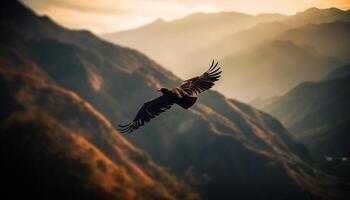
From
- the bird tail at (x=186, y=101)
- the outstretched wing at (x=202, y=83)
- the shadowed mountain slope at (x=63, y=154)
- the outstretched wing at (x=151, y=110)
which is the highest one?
the shadowed mountain slope at (x=63, y=154)

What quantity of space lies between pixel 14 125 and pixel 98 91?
60.1 metres

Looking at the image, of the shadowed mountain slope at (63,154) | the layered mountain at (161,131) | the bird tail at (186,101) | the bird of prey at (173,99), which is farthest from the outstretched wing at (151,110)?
the layered mountain at (161,131)

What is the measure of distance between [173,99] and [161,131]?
14721 centimetres

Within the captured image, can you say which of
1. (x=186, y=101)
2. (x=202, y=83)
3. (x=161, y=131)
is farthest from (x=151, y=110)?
(x=161, y=131)

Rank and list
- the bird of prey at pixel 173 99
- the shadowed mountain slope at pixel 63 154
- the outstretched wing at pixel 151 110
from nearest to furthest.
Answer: the bird of prey at pixel 173 99 < the outstretched wing at pixel 151 110 < the shadowed mountain slope at pixel 63 154

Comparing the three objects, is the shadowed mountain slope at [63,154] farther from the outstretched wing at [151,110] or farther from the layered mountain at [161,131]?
the outstretched wing at [151,110]

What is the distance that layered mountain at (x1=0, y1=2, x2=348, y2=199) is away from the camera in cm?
13425

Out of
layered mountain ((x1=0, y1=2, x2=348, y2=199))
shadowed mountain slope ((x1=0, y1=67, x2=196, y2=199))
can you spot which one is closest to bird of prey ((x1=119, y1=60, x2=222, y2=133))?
shadowed mountain slope ((x1=0, y1=67, x2=196, y2=199))

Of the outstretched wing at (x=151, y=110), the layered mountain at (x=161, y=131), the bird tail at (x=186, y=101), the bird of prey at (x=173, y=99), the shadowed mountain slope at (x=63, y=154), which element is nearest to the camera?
the bird tail at (x=186, y=101)

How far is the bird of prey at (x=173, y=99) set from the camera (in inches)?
570

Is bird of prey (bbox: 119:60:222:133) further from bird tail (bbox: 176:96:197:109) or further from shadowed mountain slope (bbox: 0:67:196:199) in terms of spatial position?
shadowed mountain slope (bbox: 0:67:196:199)

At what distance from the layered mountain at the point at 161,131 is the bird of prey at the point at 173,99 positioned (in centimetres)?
8906

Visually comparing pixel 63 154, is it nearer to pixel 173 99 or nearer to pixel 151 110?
pixel 151 110

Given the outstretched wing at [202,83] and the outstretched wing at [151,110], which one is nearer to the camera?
the outstretched wing at [151,110]
